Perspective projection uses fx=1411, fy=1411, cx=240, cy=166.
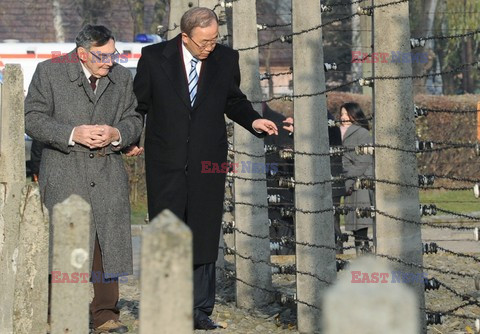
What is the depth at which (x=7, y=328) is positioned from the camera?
6477 millimetres

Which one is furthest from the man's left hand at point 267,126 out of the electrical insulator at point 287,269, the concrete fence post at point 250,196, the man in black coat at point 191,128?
the concrete fence post at point 250,196

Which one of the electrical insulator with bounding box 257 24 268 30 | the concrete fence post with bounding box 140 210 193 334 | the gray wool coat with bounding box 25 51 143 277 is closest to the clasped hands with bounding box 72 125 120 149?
the gray wool coat with bounding box 25 51 143 277

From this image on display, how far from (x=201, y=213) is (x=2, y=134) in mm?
1102

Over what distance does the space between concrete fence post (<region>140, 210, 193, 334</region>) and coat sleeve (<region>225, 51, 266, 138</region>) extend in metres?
3.92

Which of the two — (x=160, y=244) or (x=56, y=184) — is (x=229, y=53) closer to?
(x=56, y=184)

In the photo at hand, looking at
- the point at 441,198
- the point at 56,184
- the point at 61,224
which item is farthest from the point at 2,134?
the point at 441,198

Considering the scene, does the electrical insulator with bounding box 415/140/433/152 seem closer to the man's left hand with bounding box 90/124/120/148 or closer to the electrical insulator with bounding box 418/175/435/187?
the electrical insulator with bounding box 418/175/435/187

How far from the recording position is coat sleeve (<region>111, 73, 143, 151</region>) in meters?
7.34

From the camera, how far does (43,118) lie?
7340 millimetres

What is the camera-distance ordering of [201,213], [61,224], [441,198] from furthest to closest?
[441,198], [201,213], [61,224]

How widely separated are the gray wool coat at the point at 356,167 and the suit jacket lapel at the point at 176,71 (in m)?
5.57

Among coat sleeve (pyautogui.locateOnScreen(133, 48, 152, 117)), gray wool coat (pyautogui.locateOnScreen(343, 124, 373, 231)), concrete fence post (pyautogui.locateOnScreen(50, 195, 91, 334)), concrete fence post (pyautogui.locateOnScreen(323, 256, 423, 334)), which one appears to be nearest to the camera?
concrete fence post (pyautogui.locateOnScreen(323, 256, 423, 334))

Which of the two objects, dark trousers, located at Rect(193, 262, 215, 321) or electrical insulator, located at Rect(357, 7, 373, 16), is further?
dark trousers, located at Rect(193, 262, 215, 321)

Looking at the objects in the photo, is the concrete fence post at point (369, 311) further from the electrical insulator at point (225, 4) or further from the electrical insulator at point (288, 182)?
the electrical insulator at point (225, 4)
